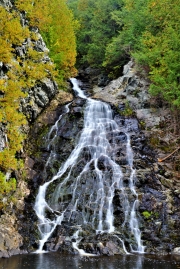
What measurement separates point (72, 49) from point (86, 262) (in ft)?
80.6

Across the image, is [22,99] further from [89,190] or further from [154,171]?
[154,171]

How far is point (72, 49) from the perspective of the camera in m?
33.0

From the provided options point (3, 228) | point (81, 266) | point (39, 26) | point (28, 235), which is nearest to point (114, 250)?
point (81, 266)

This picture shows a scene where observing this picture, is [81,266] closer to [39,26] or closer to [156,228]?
[156,228]

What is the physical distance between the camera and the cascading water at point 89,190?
16.9 metres

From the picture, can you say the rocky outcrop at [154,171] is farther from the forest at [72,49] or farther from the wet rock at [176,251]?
the forest at [72,49]

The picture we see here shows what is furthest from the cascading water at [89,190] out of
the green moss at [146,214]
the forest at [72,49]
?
the forest at [72,49]

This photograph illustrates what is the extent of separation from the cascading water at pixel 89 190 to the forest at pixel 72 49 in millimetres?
2618

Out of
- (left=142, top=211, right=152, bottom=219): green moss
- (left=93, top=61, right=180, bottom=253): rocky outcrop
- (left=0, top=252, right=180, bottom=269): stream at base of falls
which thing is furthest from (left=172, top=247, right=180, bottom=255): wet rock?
(left=142, top=211, right=152, bottom=219): green moss

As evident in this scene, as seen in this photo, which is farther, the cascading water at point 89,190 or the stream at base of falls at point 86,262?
the cascading water at point 89,190

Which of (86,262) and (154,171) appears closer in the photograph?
(86,262)

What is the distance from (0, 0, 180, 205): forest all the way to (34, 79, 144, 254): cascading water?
2618 mm

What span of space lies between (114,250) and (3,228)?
5.62 meters

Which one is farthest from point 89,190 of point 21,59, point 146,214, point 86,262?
point 21,59
